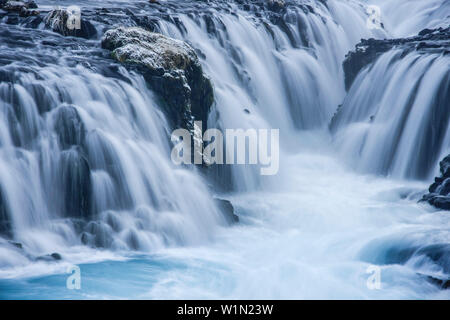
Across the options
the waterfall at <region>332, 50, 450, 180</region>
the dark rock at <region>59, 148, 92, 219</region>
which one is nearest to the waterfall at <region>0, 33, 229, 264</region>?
the dark rock at <region>59, 148, 92, 219</region>

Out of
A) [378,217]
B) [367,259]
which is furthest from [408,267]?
[378,217]

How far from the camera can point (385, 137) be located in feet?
44.3

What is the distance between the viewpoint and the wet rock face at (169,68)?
11500 millimetres

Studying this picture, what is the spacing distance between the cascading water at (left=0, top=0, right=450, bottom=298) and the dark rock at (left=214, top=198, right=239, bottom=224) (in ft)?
0.41

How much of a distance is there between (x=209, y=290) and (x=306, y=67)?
9.10 meters

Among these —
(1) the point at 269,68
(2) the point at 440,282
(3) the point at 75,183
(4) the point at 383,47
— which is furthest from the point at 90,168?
(4) the point at 383,47

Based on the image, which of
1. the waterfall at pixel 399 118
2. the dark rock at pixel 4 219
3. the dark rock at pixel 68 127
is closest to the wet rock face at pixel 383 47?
the waterfall at pixel 399 118

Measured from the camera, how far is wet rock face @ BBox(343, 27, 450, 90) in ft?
48.6

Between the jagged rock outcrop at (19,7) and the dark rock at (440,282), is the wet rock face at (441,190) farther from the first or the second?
the jagged rock outcrop at (19,7)

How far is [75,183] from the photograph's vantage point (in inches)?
372

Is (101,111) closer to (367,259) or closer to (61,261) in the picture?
(61,261)

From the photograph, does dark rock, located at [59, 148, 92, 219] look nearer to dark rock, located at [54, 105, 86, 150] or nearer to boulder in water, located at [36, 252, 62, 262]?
dark rock, located at [54, 105, 86, 150]

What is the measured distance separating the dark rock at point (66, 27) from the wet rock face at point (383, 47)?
693 centimetres
